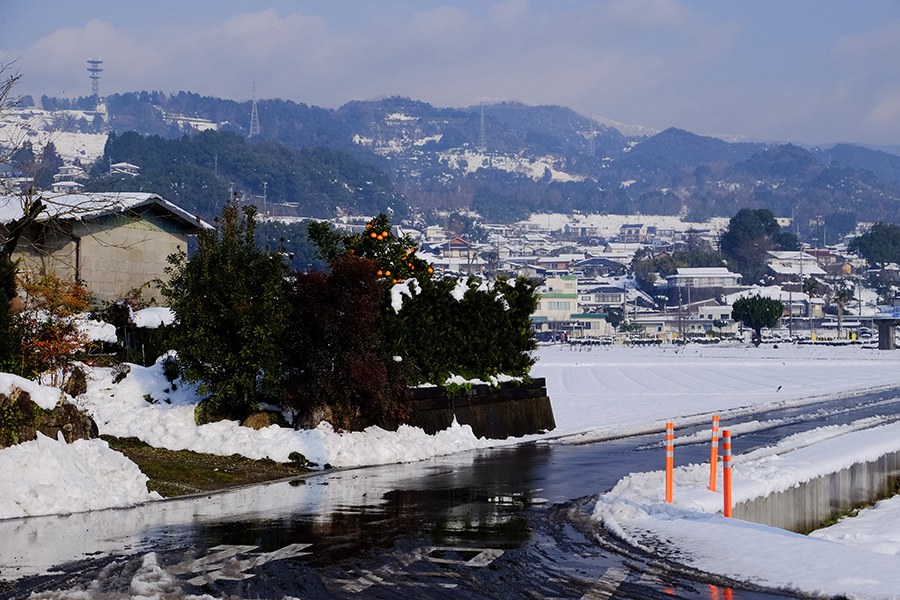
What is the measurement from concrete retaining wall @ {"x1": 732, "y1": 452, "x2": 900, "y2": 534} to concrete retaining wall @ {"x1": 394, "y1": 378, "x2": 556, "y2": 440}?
704 cm

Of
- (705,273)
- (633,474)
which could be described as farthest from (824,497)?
(705,273)

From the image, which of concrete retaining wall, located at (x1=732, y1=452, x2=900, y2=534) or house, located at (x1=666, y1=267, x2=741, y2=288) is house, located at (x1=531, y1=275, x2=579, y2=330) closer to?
house, located at (x1=666, y1=267, x2=741, y2=288)

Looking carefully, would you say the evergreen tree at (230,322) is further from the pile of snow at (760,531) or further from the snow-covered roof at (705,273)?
the snow-covered roof at (705,273)

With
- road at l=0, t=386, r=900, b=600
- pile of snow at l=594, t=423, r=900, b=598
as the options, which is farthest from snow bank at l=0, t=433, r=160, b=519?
pile of snow at l=594, t=423, r=900, b=598

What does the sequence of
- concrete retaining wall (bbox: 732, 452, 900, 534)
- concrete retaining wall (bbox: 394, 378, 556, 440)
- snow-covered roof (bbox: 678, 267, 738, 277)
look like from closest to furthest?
1. concrete retaining wall (bbox: 732, 452, 900, 534)
2. concrete retaining wall (bbox: 394, 378, 556, 440)
3. snow-covered roof (bbox: 678, 267, 738, 277)

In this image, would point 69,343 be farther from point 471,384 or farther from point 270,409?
point 471,384

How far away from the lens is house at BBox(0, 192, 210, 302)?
28.2 metres

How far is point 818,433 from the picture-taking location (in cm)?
2183

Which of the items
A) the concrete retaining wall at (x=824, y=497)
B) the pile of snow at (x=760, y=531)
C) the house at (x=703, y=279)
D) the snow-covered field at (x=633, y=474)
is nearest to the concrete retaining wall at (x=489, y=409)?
the snow-covered field at (x=633, y=474)

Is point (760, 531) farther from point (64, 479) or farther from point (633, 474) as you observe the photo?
point (64, 479)

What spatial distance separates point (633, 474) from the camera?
14891 millimetres

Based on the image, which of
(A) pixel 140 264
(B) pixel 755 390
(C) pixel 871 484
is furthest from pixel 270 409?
(B) pixel 755 390

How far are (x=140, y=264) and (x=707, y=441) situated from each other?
18066 millimetres

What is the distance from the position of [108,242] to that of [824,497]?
840 inches
